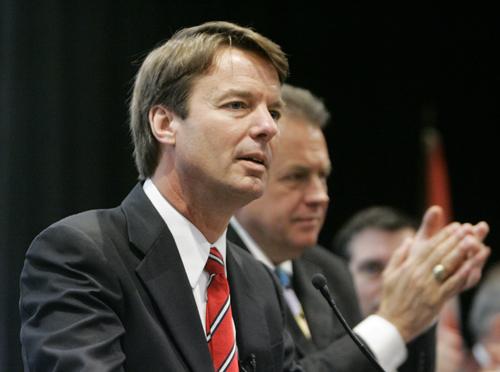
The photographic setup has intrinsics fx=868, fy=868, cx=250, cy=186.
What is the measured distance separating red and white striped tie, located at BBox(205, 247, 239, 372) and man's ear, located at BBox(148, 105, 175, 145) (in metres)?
0.30

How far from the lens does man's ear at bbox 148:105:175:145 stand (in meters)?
2.19

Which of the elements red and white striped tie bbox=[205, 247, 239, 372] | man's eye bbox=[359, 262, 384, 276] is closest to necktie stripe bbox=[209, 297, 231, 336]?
red and white striped tie bbox=[205, 247, 239, 372]

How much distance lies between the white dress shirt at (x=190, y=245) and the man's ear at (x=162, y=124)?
14cm

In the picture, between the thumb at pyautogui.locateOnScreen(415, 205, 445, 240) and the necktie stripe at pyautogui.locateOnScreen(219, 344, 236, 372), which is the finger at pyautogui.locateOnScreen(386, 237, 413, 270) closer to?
the thumb at pyautogui.locateOnScreen(415, 205, 445, 240)

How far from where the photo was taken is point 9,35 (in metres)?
3.57

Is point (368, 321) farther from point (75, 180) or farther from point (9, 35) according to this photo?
point (9, 35)

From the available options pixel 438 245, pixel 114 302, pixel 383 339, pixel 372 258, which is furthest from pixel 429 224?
pixel 372 258

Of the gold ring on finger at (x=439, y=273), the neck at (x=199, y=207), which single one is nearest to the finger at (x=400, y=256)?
the gold ring on finger at (x=439, y=273)

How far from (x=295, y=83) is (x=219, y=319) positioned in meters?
3.92

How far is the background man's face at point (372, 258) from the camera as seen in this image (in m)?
4.20

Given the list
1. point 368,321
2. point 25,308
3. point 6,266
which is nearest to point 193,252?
point 25,308

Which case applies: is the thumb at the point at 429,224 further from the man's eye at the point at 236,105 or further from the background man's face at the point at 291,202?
the man's eye at the point at 236,105

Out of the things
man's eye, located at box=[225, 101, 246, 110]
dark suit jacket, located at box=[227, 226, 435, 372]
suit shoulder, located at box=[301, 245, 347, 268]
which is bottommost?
dark suit jacket, located at box=[227, 226, 435, 372]

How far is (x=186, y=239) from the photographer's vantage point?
2.09 metres
